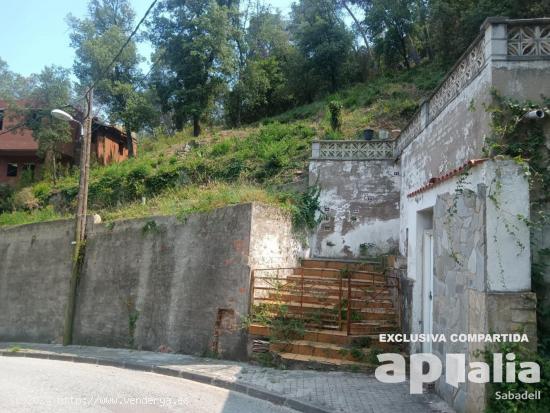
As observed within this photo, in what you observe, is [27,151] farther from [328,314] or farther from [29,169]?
[328,314]

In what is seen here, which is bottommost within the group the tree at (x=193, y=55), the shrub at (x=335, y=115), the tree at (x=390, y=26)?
the shrub at (x=335, y=115)

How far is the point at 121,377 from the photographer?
8.88m

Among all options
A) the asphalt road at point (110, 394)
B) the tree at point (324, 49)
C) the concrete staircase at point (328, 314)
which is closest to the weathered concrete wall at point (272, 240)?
the concrete staircase at point (328, 314)

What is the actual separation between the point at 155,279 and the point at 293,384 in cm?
559

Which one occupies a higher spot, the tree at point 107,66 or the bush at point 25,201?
the tree at point 107,66

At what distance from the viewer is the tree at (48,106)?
89.9 feet

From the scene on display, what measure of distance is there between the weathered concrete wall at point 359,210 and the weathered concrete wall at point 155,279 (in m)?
2.46

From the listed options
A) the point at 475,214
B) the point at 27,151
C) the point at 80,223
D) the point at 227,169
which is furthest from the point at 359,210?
the point at 27,151

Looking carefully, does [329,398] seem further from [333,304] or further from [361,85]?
[361,85]

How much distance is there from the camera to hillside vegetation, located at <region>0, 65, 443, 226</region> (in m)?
14.5

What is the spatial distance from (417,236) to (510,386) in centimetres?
350

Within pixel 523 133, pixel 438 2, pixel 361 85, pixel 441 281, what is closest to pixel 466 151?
pixel 523 133

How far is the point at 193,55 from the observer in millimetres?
28797

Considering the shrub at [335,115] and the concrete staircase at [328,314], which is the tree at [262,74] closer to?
the shrub at [335,115]
